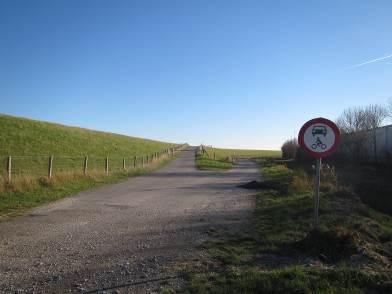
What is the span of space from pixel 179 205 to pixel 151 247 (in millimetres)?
6291

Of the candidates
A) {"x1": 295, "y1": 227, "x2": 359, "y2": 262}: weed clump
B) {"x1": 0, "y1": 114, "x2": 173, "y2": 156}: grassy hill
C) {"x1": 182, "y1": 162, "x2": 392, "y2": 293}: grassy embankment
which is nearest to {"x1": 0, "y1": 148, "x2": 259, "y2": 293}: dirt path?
{"x1": 182, "y1": 162, "x2": 392, "y2": 293}: grassy embankment

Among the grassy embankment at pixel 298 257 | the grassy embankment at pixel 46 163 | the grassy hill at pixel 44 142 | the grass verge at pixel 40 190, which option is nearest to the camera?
the grassy embankment at pixel 298 257

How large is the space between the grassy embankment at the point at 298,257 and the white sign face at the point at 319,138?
4.76 ft

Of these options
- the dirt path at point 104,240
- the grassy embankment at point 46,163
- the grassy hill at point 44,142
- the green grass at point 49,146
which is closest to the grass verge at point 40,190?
the grassy embankment at point 46,163

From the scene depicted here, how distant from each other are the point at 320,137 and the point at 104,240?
4402 millimetres

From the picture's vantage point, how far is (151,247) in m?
7.86

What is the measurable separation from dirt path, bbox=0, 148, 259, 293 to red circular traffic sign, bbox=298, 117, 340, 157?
8.68ft

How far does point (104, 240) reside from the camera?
8477 mm

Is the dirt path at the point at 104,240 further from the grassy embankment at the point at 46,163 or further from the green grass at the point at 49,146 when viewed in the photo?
the green grass at the point at 49,146

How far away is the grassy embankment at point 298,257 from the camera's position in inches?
214

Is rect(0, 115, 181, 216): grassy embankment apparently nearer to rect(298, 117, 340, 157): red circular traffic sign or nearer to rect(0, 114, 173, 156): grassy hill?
rect(0, 114, 173, 156): grassy hill

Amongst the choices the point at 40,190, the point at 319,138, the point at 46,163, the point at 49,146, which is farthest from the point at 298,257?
the point at 49,146

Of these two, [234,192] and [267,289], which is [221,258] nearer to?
[267,289]

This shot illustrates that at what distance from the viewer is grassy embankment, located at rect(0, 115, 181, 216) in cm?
1566
